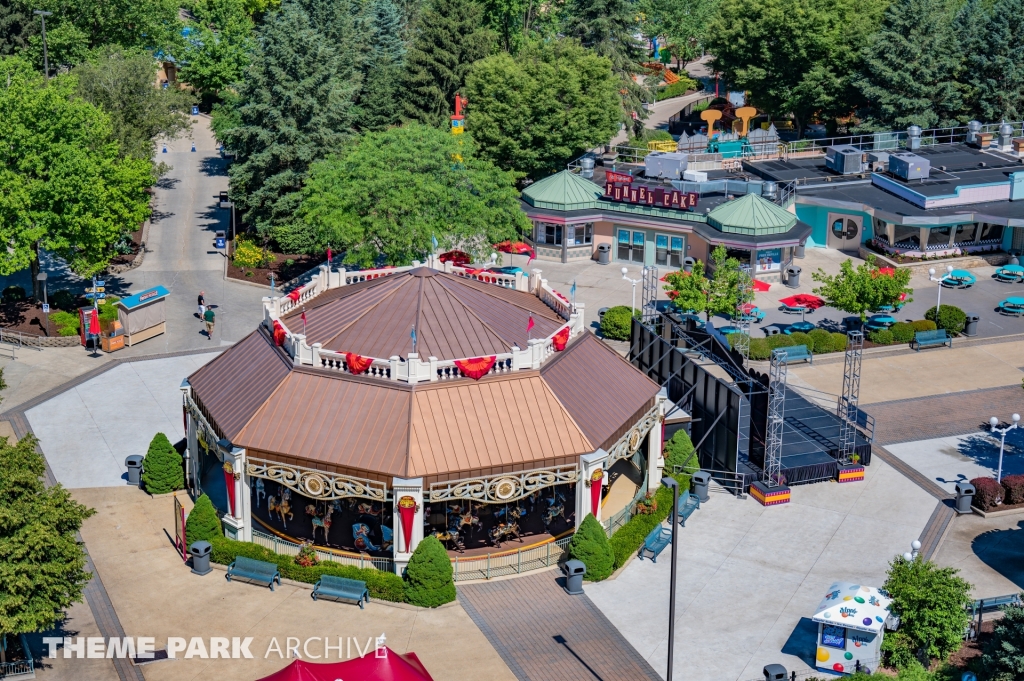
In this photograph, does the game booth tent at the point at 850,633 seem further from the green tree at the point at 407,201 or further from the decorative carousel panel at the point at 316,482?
the green tree at the point at 407,201

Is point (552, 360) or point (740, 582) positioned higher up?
point (552, 360)

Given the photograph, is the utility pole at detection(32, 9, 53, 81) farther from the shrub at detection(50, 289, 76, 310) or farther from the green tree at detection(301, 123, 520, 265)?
the green tree at detection(301, 123, 520, 265)

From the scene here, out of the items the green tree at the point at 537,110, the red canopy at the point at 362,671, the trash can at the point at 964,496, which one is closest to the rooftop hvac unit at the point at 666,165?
the green tree at the point at 537,110

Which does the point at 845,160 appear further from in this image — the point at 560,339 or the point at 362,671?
the point at 362,671

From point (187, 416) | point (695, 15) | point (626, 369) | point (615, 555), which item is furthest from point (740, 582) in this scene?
point (695, 15)

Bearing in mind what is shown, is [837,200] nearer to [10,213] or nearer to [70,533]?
[10,213]
